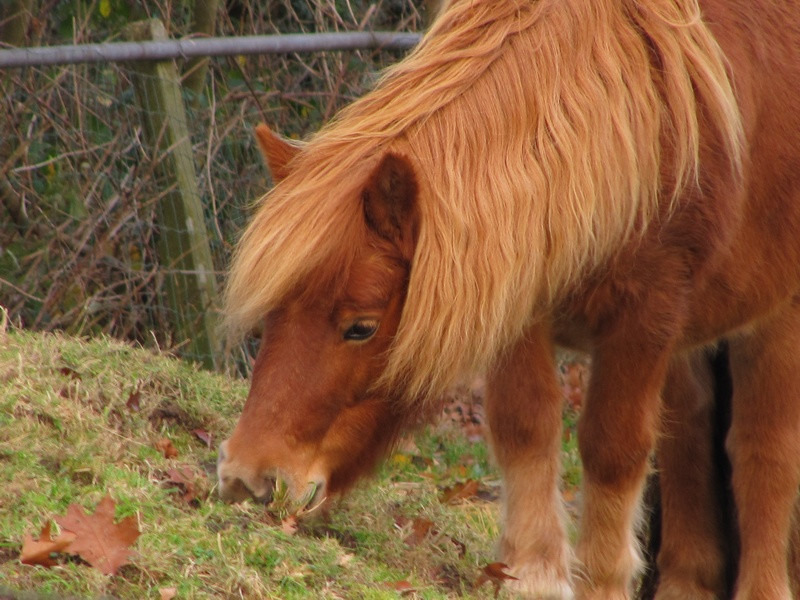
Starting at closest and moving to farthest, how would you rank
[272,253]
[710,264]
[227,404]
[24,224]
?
1. [272,253]
2. [710,264]
3. [227,404]
4. [24,224]

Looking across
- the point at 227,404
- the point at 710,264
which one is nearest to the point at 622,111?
the point at 710,264

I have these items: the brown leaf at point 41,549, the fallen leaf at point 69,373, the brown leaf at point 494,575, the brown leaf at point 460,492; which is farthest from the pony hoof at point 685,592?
the brown leaf at point 41,549

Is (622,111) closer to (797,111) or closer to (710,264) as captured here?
(710,264)

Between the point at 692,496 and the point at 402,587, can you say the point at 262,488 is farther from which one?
the point at 692,496

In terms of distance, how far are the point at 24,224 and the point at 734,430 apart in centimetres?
331

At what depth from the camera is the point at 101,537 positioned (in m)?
2.54

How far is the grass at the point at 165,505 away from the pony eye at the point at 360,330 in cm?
49

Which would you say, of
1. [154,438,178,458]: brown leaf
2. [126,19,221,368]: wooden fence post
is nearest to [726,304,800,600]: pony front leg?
[154,438,178,458]: brown leaf

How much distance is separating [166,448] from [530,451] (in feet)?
3.67

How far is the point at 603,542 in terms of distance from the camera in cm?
357

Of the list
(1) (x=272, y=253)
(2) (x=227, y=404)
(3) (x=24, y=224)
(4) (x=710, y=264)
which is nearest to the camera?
(1) (x=272, y=253)

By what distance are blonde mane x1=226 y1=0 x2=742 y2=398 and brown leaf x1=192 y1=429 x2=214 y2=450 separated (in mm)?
815

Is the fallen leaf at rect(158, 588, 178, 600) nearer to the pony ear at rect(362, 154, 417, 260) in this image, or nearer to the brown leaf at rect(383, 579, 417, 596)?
the brown leaf at rect(383, 579, 417, 596)

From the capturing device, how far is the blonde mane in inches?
114
